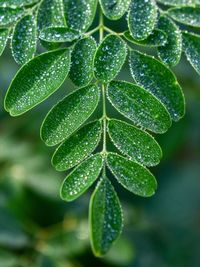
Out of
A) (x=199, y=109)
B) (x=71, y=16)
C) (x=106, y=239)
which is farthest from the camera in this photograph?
(x=199, y=109)

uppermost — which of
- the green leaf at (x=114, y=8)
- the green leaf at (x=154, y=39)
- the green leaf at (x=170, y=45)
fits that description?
the green leaf at (x=114, y=8)

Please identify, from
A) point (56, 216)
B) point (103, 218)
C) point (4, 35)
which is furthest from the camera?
point (56, 216)

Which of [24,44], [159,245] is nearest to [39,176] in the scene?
[159,245]

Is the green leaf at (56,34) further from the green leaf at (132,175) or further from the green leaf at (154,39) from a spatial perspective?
the green leaf at (132,175)

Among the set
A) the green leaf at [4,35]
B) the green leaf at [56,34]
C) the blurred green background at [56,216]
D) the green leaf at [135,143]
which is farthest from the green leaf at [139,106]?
the blurred green background at [56,216]

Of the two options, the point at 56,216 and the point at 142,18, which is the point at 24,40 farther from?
the point at 56,216

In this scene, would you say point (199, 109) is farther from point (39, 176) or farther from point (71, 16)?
point (71, 16)

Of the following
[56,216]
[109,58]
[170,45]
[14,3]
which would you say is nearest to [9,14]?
[14,3]
